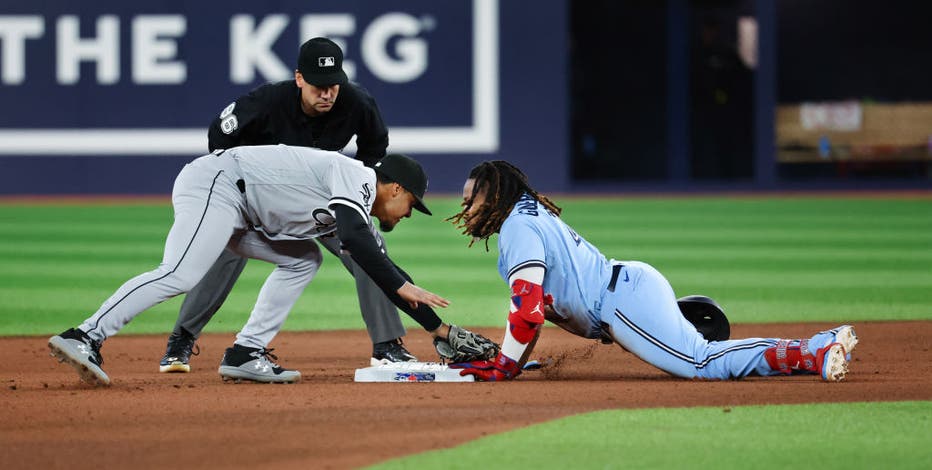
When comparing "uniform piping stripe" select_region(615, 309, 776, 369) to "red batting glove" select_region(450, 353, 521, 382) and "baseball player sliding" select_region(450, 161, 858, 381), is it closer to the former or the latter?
"baseball player sliding" select_region(450, 161, 858, 381)

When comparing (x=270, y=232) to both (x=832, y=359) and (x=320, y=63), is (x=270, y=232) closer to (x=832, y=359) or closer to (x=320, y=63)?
(x=320, y=63)

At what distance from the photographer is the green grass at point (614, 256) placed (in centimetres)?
953

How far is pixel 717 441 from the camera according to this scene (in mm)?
4551

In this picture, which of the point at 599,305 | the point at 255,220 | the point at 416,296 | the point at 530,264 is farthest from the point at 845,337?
the point at 255,220

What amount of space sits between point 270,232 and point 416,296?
853mm

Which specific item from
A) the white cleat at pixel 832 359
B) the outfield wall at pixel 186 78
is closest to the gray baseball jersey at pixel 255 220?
the white cleat at pixel 832 359

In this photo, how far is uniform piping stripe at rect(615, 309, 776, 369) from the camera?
588 cm

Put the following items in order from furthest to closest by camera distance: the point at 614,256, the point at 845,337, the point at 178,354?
1. the point at 614,256
2. the point at 178,354
3. the point at 845,337

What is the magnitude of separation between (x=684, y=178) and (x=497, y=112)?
4.18 metres

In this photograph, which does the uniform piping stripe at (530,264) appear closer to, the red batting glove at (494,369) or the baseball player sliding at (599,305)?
the baseball player sliding at (599,305)

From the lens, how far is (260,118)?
6648 mm

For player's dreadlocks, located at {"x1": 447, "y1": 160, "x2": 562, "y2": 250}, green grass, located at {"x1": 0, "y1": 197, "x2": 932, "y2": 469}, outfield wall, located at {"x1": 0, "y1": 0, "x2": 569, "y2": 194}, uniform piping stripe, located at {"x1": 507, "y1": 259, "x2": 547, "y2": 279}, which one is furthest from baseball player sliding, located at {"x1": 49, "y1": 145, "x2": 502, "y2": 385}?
outfield wall, located at {"x1": 0, "y1": 0, "x2": 569, "y2": 194}

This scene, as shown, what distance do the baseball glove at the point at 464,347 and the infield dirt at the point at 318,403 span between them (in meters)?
0.18

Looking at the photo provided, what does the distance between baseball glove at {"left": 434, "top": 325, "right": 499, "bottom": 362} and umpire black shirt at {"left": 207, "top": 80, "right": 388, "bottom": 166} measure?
133 centimetres
